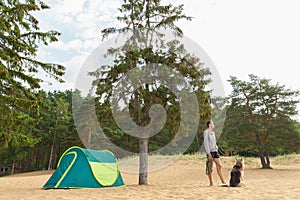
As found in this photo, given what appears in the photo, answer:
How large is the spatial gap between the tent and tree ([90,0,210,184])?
1830mm

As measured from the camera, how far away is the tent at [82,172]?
8.89 metres

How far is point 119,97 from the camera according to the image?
11.1 metres

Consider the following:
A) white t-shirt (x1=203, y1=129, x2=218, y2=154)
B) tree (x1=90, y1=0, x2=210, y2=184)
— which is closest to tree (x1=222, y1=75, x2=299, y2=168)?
tree (x1=90, y1=0, x2=210, y2=184)

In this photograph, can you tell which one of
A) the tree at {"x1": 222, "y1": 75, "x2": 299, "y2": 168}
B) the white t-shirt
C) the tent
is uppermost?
the tree at {"x1": 222, "y1": 75, "x2": 299, "y2": 168}

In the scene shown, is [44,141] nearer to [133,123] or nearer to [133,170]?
[133,170]

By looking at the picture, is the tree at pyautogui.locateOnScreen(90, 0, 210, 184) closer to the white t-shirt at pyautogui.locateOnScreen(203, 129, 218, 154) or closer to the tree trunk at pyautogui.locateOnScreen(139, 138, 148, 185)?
the tree trunk at pyautogui.locateOnScreen(139, 138, 148, 185)

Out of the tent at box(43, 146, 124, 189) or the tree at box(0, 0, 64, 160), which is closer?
the tent at box(43, 146, 124, 189)

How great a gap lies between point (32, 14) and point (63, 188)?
7.41 meters

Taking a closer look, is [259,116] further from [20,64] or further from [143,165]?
[20,64]

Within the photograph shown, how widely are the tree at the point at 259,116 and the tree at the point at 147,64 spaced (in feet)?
28.5

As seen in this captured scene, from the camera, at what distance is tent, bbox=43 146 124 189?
350 inches

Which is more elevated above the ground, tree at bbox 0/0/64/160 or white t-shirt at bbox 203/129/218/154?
tree at bbox 0/0/64/160

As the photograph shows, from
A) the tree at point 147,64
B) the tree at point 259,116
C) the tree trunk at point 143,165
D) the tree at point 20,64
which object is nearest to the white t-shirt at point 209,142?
the tree at point 147,64

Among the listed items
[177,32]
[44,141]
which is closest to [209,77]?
[177,32]
